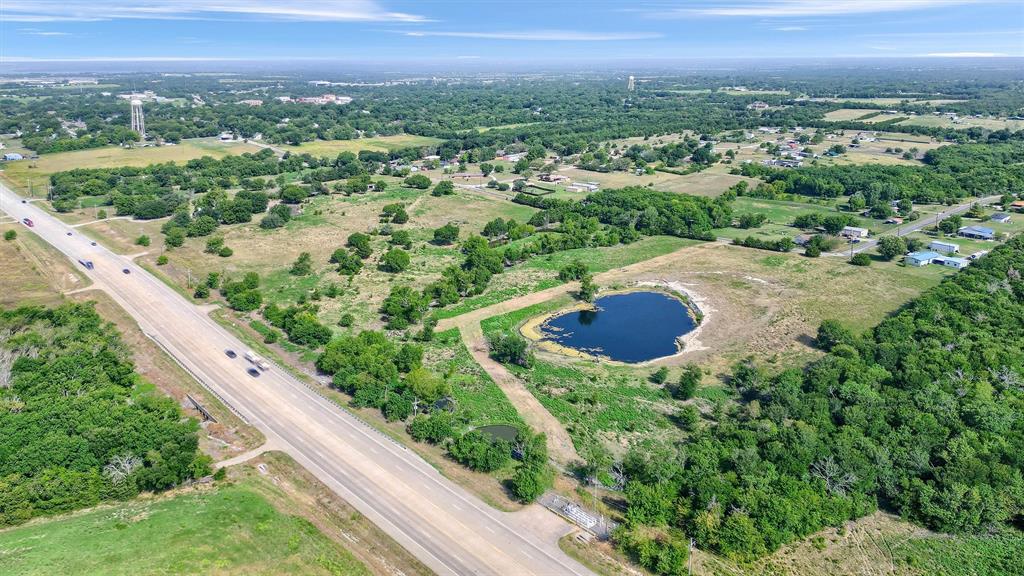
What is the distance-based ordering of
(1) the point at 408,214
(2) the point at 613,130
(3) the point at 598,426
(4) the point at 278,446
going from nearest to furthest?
(4) the point at 278,446, (3) the point at 598,426, (1) the point at 408,214, (2) the point at 613,130

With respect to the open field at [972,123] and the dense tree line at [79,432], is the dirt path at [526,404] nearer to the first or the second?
the dense tree line at [79,432]

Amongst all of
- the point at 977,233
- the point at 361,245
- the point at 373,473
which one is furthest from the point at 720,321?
the point at 977,233

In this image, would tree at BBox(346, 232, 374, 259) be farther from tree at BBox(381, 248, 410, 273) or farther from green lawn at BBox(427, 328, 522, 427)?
green lawn at BBox(427, 328, 522, 427)

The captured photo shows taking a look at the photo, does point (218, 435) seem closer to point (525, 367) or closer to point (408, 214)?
point (525, 367)

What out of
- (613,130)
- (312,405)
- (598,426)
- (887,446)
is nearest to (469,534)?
(598,426)

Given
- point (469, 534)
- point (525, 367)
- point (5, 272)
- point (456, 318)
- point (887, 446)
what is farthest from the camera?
point (5, 272)

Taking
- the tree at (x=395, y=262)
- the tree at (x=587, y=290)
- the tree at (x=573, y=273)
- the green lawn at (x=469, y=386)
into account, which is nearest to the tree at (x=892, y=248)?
the tree at (x=573, y=273)

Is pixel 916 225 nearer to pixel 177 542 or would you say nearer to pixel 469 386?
pixel 469 386

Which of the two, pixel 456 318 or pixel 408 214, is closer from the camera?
pixel 456 318
